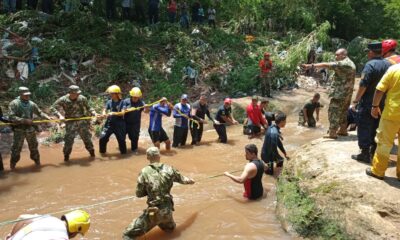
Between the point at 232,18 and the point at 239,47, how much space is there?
274 centimetres

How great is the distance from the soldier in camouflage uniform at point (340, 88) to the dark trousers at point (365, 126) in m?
1.09

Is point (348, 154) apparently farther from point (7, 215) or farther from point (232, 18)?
point (232, 18)

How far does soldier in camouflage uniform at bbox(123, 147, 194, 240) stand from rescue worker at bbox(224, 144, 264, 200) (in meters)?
1.31

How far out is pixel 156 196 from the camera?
564 cm

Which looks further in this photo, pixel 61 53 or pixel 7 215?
pixel 61 53

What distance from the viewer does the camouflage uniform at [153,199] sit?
5637mm

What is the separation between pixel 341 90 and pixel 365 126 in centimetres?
134

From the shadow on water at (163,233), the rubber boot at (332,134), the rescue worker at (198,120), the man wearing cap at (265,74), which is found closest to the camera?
the shadow on water at (163,233)

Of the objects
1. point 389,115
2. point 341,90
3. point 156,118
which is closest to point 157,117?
point 156,118

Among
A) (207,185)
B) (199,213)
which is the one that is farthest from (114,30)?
(199,213)

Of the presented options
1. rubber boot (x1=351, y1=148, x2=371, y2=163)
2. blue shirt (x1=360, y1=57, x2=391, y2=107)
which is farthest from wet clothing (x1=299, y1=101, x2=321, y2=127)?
blue shirt (x1=360, y1=57, x2=391, y2=107)

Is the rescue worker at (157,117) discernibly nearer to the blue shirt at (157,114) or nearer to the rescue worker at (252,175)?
the blue shirt at (157,114)

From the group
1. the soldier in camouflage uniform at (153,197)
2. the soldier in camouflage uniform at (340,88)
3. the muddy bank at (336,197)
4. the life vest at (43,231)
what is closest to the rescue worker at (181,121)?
the muddy bank at (336,197)

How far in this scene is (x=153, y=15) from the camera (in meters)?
18.5
